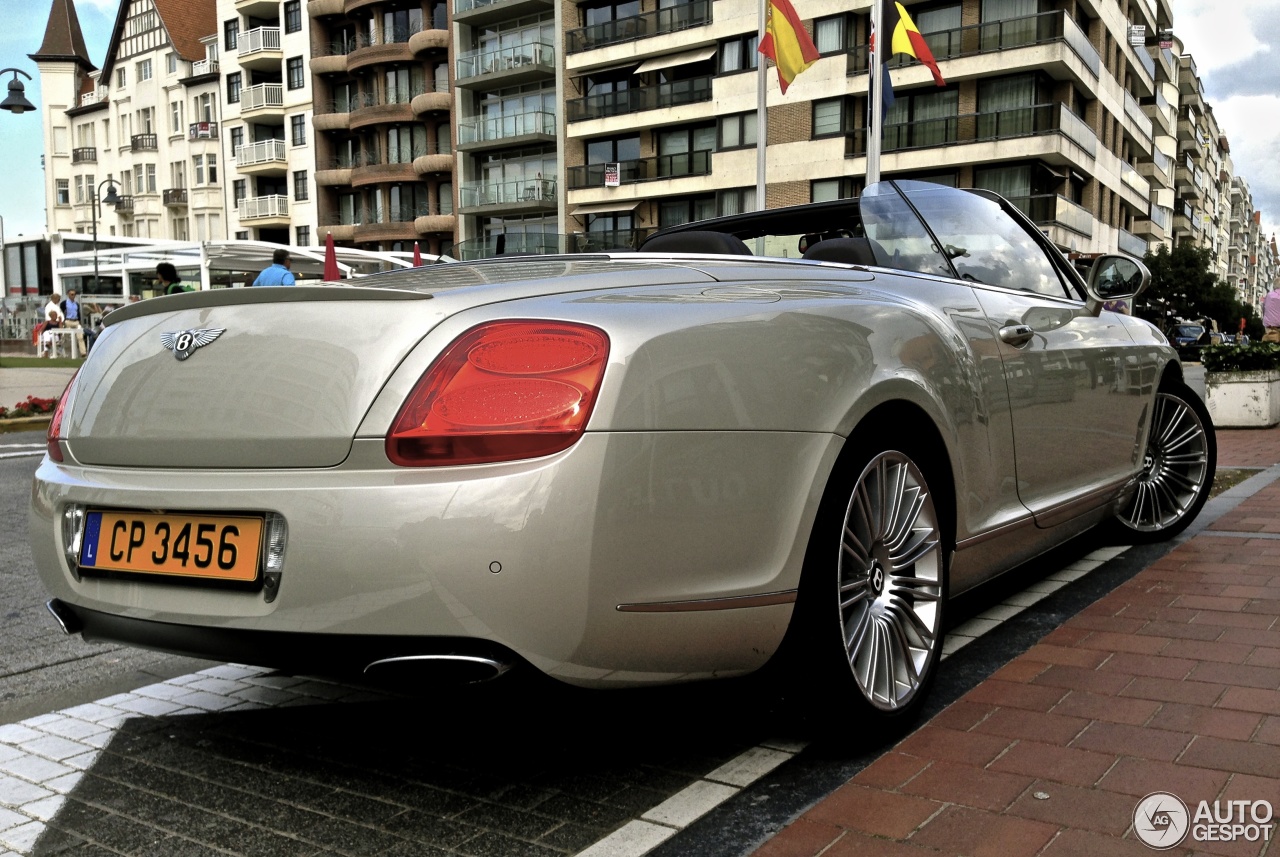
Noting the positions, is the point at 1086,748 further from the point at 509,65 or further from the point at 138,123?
the point at 138,123

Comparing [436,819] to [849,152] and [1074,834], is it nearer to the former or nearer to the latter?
[1074,834]

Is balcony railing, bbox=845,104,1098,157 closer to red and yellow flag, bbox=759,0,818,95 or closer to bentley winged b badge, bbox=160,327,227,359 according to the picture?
red and yellow flag, bbox=759,0,818,95

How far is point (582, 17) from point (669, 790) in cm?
4791

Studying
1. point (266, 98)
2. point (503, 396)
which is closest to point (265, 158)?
point (266, 98)

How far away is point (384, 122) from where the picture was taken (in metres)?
53.3

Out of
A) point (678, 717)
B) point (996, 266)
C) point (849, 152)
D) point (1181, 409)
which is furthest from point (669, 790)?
point (849, 152)

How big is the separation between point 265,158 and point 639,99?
897 inches

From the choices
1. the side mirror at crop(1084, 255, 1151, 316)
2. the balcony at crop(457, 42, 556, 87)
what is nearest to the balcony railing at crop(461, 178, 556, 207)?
the balcony at crop(457, 42, 556, 87)

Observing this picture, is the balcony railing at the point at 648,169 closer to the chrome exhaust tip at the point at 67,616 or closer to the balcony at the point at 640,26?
the balcony at the point at 640,26

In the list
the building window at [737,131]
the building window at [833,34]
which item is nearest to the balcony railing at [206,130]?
the building window at [737,131]

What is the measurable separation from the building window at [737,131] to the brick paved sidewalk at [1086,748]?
128ft

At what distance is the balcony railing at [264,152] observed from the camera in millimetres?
57938

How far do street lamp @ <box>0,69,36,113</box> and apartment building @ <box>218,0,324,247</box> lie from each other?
25.3 m

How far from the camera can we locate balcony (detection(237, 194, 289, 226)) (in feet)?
190
